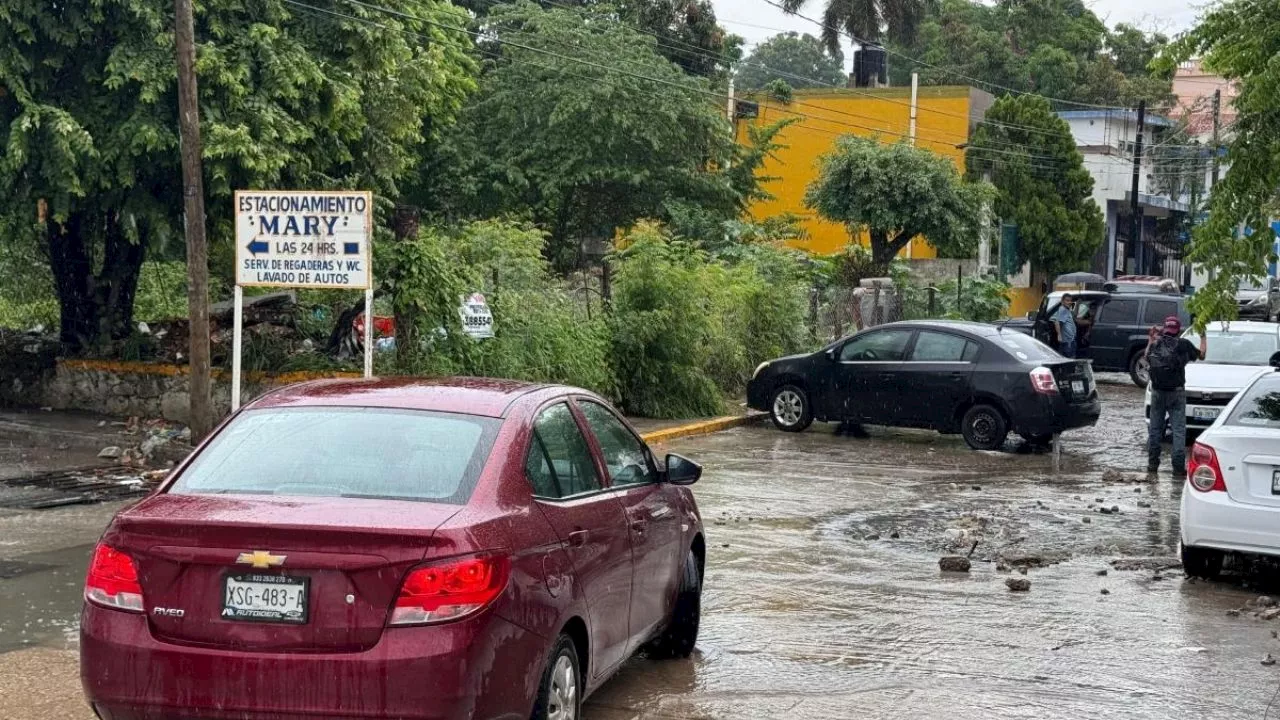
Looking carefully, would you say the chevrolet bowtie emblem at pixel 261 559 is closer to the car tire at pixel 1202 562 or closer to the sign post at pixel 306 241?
the car tire at pixel 1202 562

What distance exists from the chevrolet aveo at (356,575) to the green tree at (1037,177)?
1742 inches

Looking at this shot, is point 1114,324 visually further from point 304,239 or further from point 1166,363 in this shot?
point 304,239

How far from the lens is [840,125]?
50.2 meters

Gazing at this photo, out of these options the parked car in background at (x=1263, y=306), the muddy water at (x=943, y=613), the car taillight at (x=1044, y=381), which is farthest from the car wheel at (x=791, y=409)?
the parked car in background at (x=1263, y=306)

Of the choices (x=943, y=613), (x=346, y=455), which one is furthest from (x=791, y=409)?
(x=346, y=455)

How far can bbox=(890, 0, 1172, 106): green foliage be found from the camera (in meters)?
65.7

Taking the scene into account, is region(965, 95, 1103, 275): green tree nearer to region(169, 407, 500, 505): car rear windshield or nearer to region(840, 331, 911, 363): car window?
region(840, 331, 911, 363): car window

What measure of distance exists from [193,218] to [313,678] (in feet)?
33.5

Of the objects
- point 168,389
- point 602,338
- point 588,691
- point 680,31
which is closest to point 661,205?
point 680,31

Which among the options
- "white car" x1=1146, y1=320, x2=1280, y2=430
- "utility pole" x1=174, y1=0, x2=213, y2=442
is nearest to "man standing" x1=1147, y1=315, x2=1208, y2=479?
"white car" x1=1146, y1=320, x2=1280, y2=430

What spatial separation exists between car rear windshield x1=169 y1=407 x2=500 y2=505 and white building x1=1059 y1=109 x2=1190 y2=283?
52.8 metres

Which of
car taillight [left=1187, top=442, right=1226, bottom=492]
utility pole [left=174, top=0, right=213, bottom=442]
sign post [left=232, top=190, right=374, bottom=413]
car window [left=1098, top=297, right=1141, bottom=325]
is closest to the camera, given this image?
car taillight [left=1187, top=442, right=1226, bottom=492]

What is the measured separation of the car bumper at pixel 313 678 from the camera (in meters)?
4.89

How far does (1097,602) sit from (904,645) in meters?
2.02
